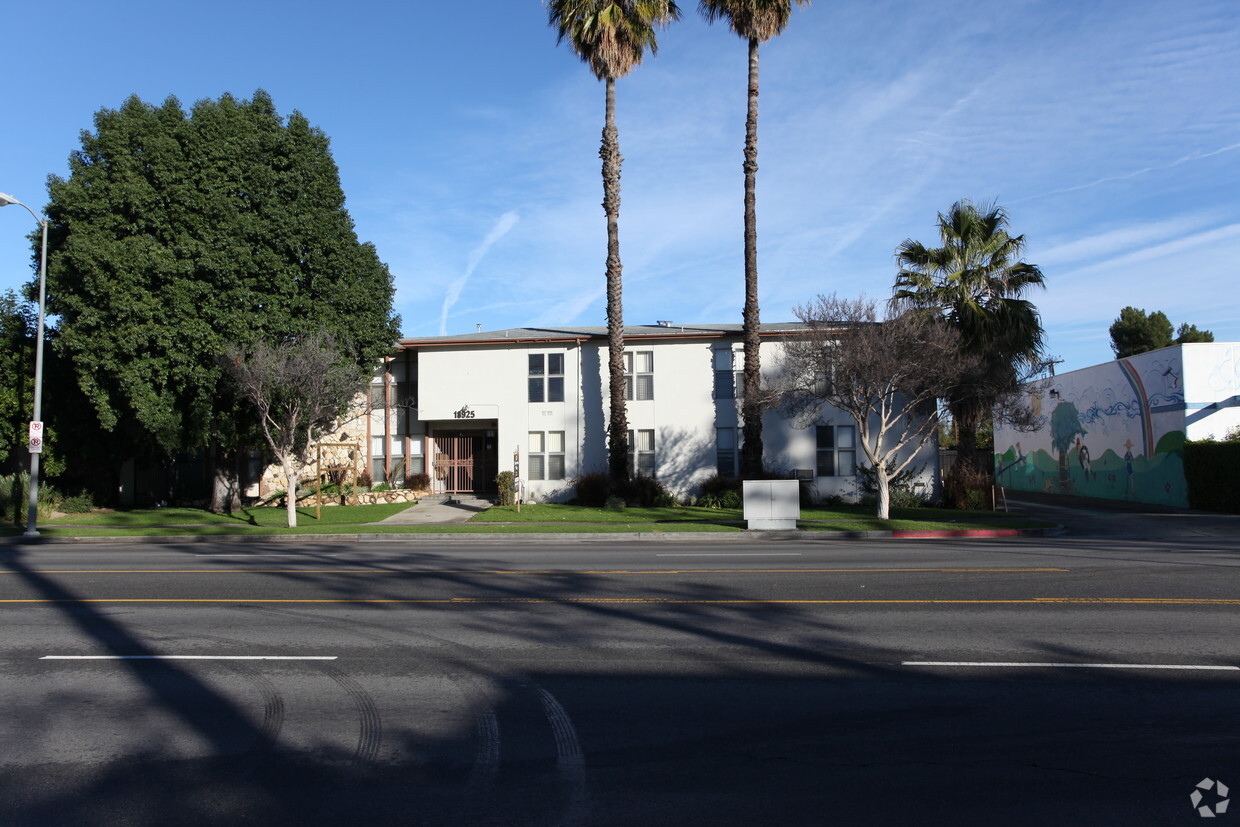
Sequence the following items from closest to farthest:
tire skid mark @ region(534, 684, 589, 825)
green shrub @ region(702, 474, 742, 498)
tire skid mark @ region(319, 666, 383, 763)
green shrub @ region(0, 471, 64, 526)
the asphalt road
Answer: tire skid mark @ region(534, 684, 589, 825) < the asphalt road < tire skid mark @ region(319, 666, 383, 763) < green shrub @ region(0, 471, 64, 526) < green shrub @ region(702, 474, 742, 498)

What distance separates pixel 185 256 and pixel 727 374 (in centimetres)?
1796

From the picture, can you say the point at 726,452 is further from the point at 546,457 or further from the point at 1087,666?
the point at 1087,666

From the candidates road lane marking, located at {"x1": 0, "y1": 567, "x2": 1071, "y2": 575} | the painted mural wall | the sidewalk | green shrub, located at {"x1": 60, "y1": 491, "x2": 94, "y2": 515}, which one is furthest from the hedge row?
green shrub, located at {"x1": 60, "y1": 491, "x2": 94, "y2": 515}

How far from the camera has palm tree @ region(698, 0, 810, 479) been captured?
27.8 metres

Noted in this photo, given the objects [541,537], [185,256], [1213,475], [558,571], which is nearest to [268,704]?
[558,571]

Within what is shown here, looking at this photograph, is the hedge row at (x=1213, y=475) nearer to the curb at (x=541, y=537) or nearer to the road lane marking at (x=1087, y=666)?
the curb at (x=541, y=537)

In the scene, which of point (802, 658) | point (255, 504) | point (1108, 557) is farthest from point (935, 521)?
point (255, 504)

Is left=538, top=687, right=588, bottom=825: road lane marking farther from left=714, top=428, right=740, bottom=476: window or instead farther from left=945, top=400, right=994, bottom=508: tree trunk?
left=714, top=428, right=740, bottom=476: window

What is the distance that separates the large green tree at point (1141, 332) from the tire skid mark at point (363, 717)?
2975 inches

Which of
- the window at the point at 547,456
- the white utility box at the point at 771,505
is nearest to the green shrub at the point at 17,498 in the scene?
the window at the point at 547,456

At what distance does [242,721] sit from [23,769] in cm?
129

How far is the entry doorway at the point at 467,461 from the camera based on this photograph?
33312mm

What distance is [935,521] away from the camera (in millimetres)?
23391

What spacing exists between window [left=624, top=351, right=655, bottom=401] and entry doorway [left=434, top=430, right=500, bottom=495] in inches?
236
